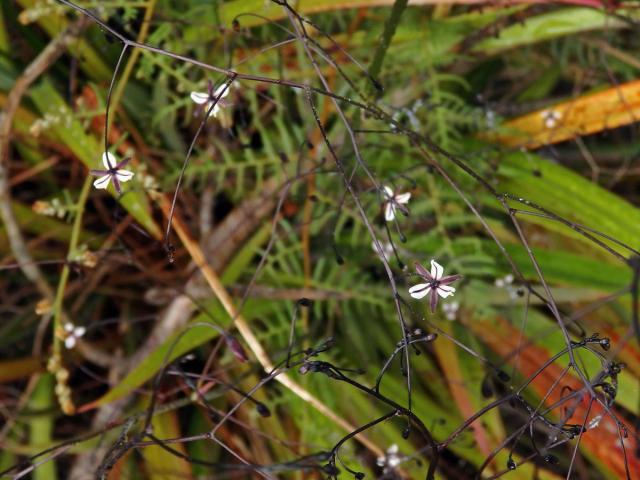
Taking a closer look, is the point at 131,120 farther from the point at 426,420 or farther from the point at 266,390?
the point at 426,420

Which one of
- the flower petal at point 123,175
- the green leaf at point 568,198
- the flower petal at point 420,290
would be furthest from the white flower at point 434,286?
the green leaf at point 568,198

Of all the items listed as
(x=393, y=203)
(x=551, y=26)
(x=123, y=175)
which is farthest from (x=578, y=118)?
(x=123, y=175)

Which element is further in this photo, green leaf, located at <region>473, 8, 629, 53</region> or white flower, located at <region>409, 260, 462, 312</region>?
green leaf, located at <region>473, 8, 629, 53</region>

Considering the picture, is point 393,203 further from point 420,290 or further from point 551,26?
point 551,26

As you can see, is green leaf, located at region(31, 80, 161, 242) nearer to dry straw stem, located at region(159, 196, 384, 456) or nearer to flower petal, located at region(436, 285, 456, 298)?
dry straw stem, located at region(159, 196, 384, 456)

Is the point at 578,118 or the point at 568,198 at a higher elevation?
the point at 578,118

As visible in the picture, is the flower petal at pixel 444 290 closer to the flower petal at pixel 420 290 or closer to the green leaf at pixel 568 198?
the flower petal at pixel 420 290

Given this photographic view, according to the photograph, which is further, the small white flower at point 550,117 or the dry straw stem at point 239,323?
the small white flower at point 550,117

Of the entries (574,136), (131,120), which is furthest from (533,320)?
(131,120)

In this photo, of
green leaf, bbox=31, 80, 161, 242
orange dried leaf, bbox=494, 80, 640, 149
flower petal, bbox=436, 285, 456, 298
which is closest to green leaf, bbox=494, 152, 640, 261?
orange dried leaf, bbox=494, 80, 640, 149
